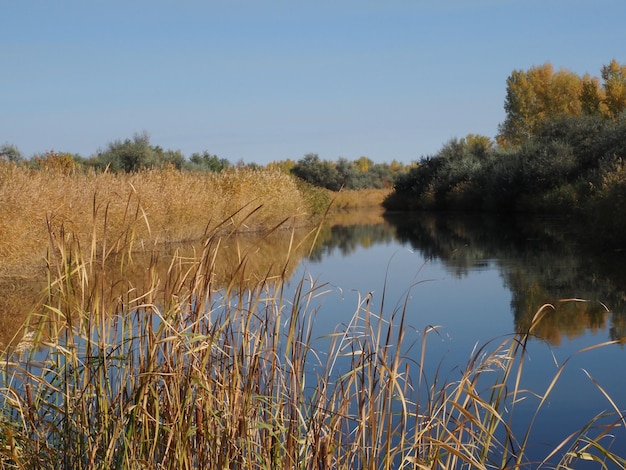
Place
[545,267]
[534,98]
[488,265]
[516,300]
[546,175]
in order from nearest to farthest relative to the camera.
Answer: [516,300] → [545,267] → [488,265] → [546,175] → [534,98]

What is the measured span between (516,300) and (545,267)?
3733 mm

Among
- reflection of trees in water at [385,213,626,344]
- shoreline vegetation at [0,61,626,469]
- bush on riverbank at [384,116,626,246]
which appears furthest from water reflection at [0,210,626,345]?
bush on riverbank at [384,116,626,246]

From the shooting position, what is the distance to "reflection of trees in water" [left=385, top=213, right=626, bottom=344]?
28.2 feet

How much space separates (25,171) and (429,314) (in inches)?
311

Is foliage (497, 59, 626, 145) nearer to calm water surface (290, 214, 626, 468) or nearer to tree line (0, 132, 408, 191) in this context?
tree line (0, 132, 408, 191)

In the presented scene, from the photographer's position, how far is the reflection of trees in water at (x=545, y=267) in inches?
339

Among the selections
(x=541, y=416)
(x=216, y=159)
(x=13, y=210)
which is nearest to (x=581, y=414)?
(x=541, y=416)

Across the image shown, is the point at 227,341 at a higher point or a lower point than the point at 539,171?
lower

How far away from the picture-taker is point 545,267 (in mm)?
13695

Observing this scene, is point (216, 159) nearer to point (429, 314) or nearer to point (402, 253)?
point (402, 253)

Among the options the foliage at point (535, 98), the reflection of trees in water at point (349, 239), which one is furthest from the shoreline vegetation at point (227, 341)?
the foliage at point (535, 98)

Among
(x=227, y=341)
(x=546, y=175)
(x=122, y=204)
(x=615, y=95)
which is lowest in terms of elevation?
(x=227, y=341)

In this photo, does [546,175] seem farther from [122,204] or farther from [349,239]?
[122,204]

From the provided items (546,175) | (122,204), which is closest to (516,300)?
(122,204)
